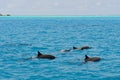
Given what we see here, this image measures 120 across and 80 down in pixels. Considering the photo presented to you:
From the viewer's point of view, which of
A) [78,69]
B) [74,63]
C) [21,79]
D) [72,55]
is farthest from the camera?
[72,55]

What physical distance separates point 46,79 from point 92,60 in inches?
339

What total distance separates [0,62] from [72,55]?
26.5ft

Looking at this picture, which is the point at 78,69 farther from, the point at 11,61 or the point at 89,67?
the point at 11,61

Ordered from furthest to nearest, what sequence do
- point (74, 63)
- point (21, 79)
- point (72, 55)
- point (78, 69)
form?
point (72, 55)
point (74, 63)
point (78, 69)
point (21, 79)

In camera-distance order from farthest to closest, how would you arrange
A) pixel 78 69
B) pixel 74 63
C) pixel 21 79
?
1. pixel 74 63
2. pixel 78 69
3. pixel 21 79

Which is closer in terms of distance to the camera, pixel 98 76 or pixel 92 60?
pixel 98 76

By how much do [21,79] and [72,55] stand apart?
525 inches

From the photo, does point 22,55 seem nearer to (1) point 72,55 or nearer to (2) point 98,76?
(1) point 72,55

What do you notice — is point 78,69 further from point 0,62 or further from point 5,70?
point 0,62

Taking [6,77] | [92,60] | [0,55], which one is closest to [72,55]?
[92,60]

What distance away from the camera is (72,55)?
38719 millimetres

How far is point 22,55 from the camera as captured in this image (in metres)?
39.4

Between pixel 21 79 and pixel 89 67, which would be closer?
pixel 21 79

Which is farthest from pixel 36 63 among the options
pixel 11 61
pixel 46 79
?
pixel 46 79
